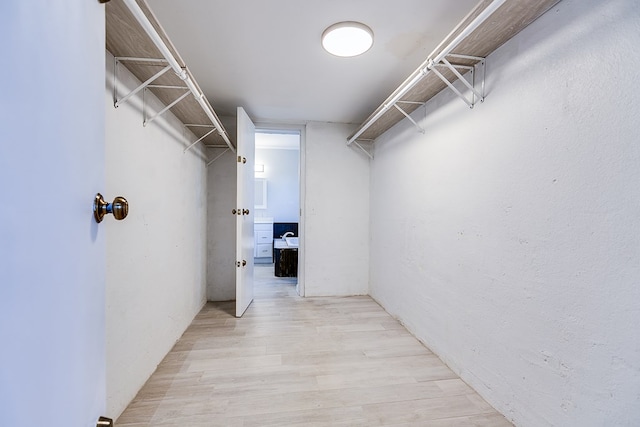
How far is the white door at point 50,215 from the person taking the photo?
370mm

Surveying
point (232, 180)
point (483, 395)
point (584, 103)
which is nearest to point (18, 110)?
point (584, 103)

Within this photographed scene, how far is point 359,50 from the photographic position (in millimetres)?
1794

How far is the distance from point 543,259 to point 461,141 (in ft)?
2.92

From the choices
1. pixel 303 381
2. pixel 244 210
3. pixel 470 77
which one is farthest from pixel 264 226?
pixel 470 77

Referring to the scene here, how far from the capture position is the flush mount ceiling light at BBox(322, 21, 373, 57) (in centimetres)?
163

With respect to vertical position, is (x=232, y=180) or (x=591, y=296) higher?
(x=232, y=180)

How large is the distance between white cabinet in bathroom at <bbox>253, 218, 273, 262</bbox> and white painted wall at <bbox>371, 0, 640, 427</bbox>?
4.21 metres

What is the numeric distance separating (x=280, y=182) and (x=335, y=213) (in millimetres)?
3091

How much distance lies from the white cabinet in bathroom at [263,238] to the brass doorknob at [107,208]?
5199 mm

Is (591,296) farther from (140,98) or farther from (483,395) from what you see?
(140,98)

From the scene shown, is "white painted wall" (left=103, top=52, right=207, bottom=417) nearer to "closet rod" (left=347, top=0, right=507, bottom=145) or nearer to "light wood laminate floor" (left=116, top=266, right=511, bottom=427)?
"light wood laminate floor" (left=116, top=266, right=511, bottom=427)

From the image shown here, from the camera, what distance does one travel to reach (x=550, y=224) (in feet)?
4.04

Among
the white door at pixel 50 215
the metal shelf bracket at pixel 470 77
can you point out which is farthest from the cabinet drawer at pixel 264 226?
the white door at pixel 50 215

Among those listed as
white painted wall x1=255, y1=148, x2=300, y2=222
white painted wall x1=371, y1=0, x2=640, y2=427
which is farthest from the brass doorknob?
white painted wall x1=255, y1=148, x2=300, y2=222
